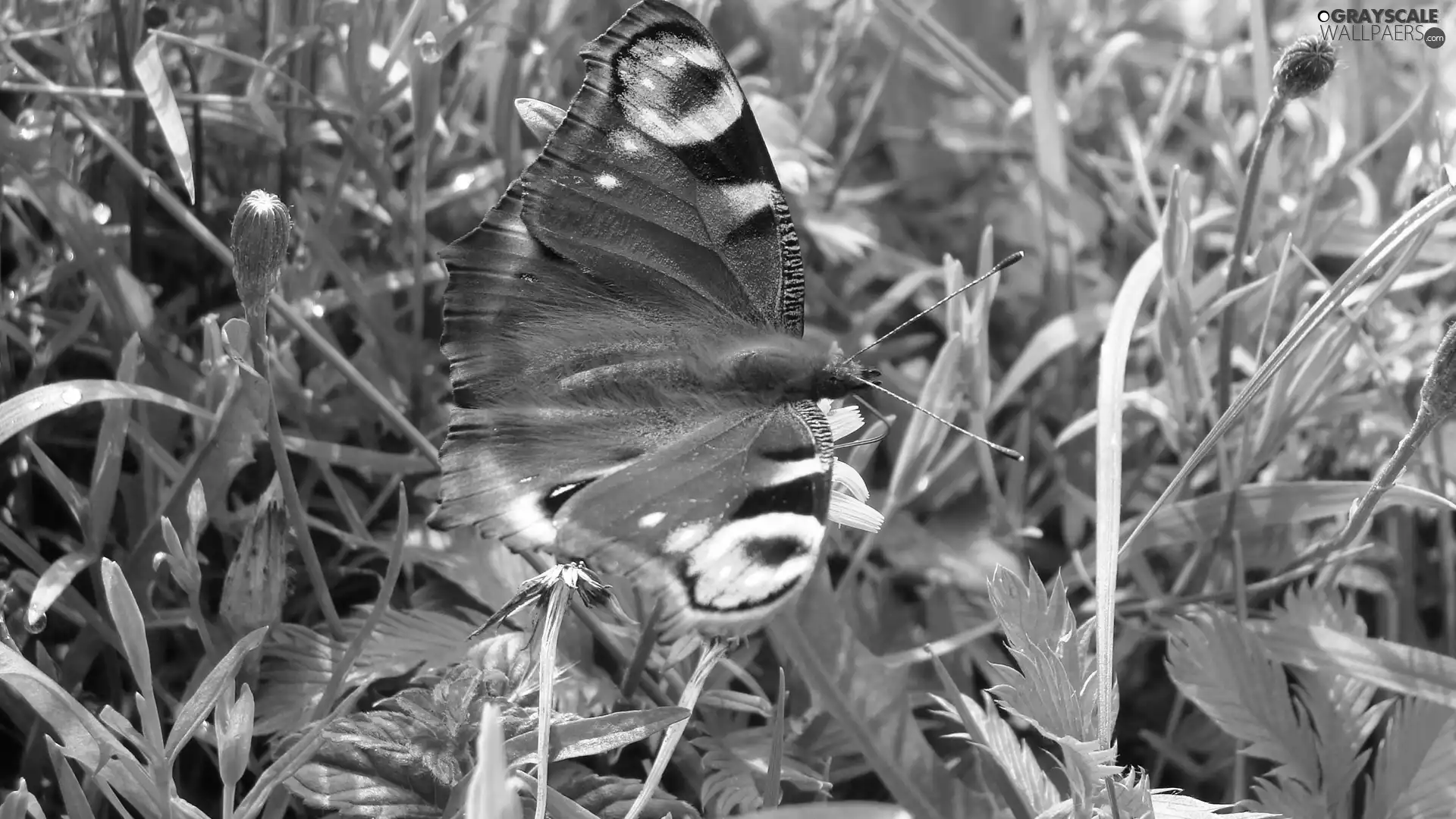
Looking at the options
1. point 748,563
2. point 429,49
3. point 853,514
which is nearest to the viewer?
point 748,563

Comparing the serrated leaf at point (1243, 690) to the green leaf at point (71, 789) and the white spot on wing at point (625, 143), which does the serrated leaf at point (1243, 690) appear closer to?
the white spot on wing at point (625, 143)

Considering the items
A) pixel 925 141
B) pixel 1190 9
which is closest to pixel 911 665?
pixel 925 141

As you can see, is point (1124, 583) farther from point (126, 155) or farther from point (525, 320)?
point (126, 155)

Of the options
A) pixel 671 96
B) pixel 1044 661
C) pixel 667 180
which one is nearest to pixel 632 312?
pixel 667 180

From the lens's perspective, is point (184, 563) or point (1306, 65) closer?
point (184, 563)

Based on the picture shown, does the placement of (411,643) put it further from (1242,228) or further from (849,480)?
(1242,228)

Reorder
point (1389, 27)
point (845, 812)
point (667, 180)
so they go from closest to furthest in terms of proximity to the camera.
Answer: point (845, 812) → point (667, 180) → point (1389, 27)

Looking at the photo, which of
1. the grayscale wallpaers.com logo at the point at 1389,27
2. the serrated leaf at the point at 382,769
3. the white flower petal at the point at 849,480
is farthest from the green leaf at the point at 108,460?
the grayscale wallpaers.com logo at the point at 1389,27
